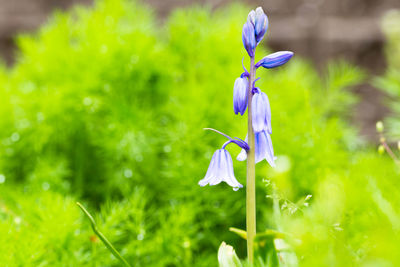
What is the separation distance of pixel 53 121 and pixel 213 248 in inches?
15.3

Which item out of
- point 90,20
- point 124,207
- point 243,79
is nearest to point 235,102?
point 243,79

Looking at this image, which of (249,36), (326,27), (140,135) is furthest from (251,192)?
(326,27)

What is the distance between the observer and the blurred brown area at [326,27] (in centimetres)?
164

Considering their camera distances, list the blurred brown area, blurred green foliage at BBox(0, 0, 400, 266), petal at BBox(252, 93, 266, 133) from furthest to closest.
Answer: the blurred brown area → blurred green foliage at BBox(0, 0, 400, 266) → petal at BBox(252, 93, 266, 133)

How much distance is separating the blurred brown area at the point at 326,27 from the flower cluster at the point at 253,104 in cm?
122

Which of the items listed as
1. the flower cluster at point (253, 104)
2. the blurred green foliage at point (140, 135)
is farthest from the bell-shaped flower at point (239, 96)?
the blurred green foliage at point (140, 135)

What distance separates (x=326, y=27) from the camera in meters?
1.65

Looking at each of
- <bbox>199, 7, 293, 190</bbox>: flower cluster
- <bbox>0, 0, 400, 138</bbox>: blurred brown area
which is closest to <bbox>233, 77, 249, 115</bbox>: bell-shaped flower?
<bbox>199, 7, 293, 190</bbox>: flower cluster

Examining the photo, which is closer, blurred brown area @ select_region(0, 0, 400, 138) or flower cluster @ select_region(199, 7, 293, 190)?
flower cluster @ select_region(199, 7, 293, 190)

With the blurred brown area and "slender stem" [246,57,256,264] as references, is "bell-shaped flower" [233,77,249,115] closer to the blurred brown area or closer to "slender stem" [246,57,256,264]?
"slender stem" [246,57,256,264]

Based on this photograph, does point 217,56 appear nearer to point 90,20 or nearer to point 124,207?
point 90,20

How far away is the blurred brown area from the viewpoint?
164cm

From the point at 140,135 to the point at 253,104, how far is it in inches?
16.2

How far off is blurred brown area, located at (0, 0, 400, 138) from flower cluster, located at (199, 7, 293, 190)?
4.01 feet
